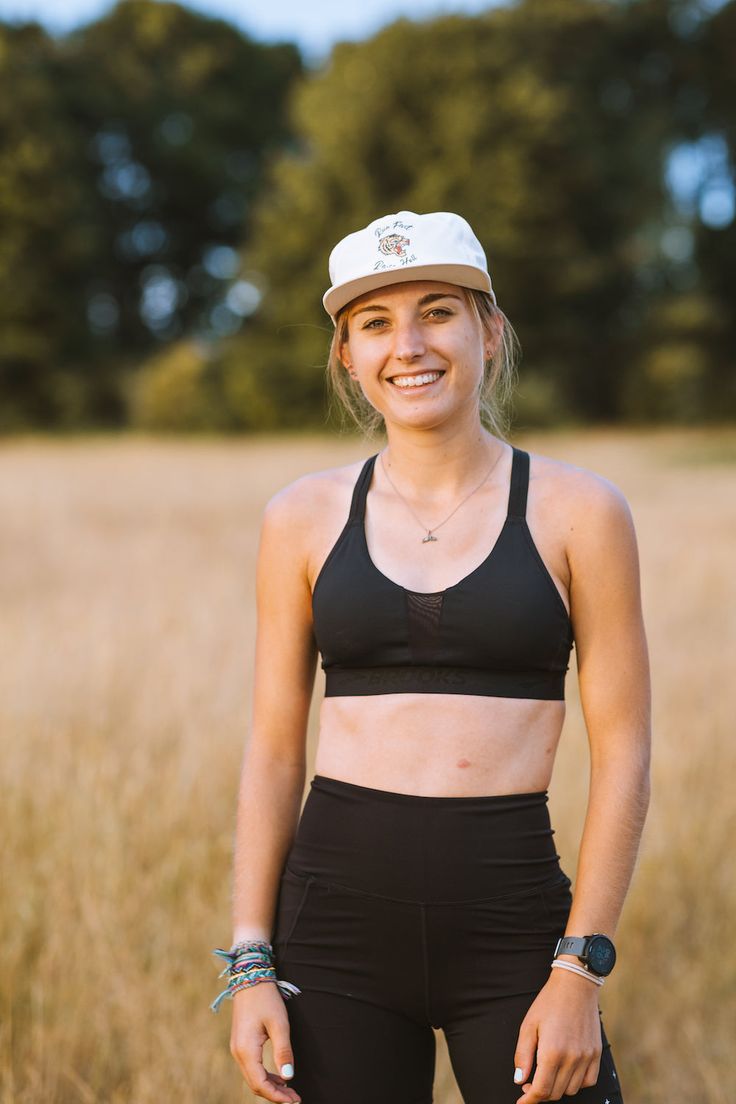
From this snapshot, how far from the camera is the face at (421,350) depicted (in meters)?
1.81

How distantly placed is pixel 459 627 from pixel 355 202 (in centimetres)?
2658

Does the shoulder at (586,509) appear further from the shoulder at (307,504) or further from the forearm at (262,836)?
the forearm at (262,836)

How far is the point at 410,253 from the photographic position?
69.0 inches

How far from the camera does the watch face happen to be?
1.61 m

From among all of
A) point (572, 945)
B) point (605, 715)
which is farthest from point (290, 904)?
point (605, 715)

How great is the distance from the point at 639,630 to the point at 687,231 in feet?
98.0

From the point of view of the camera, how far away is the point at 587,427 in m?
26.0

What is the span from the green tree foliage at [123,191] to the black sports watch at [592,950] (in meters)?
27.7

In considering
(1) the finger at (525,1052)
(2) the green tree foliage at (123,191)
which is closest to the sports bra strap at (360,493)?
(1) the finger at (525,1052)

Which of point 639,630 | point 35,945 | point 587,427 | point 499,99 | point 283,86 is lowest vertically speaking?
point 35,945

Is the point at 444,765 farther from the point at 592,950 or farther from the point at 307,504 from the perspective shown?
the point at 307,504

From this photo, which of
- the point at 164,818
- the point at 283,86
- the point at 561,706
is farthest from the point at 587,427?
the point at 561,706

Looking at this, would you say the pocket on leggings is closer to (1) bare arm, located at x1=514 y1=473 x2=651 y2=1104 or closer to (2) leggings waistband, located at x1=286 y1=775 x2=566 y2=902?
(2) leggings waistband, located at x1=286 y1=775 x2=566 y2=902

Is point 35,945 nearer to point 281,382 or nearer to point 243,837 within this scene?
point 243,837
